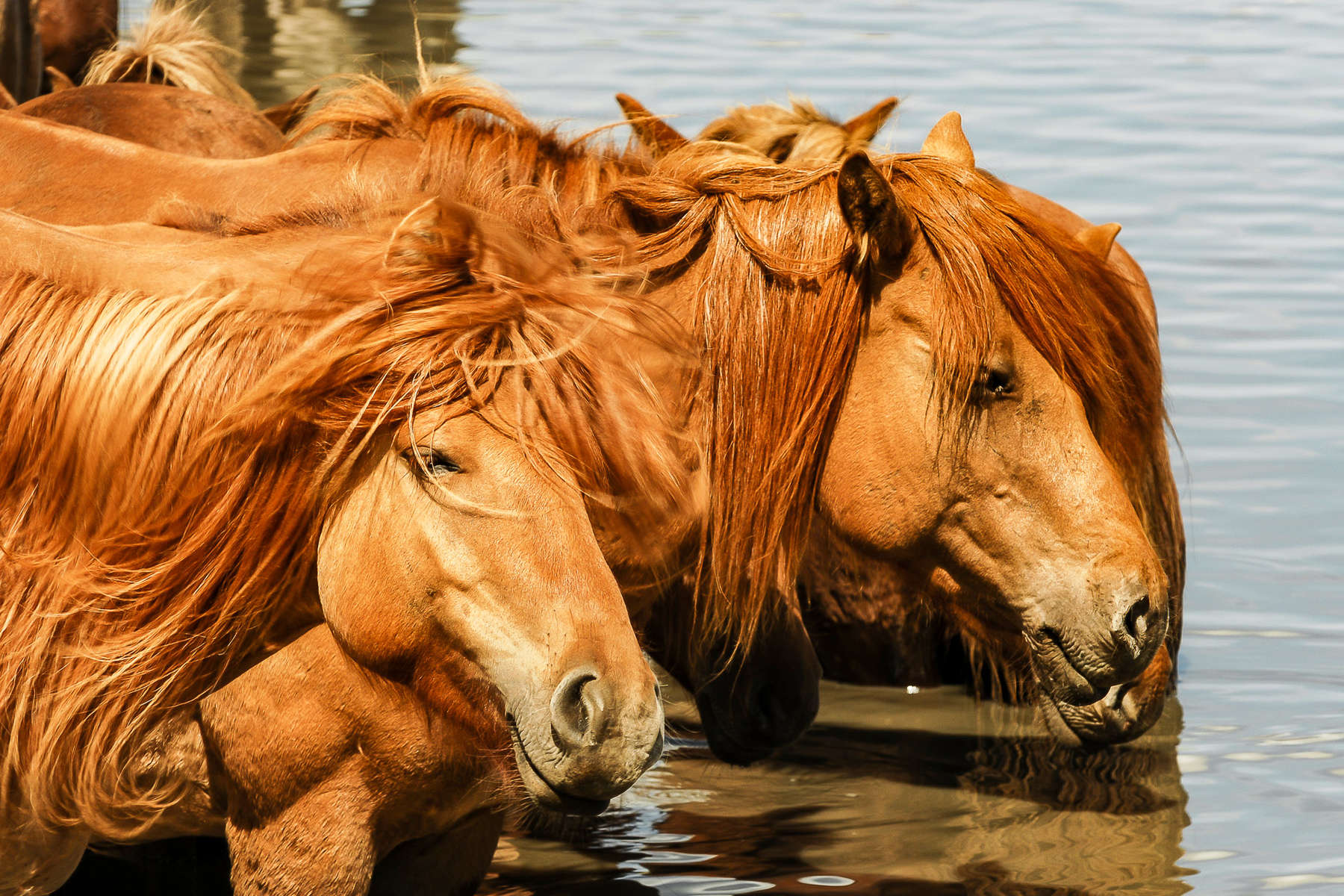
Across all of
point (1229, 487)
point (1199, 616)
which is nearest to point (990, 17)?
point (1229, 487)

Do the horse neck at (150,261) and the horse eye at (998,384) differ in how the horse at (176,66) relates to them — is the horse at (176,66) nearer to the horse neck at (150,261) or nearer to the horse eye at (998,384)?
the horse eye at (998,384)

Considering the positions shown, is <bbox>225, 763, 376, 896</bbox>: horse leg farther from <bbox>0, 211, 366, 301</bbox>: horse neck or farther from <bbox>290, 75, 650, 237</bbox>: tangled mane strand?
<bbox>290, 75, 650, 237</bbox>: tangled mane strand

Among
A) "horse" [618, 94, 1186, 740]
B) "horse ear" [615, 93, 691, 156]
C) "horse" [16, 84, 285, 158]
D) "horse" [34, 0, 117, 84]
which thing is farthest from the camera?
"horse" [34, 0, 117, 84]

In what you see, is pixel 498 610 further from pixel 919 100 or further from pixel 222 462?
pixel 919 100

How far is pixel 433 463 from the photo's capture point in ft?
6.76

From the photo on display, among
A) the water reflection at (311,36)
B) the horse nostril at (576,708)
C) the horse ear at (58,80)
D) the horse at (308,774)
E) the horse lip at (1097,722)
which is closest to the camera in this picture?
the horse nostril at (576,708)

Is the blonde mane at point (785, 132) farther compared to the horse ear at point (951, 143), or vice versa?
the blonde mane at point (785, 132)

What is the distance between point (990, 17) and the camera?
19.0m

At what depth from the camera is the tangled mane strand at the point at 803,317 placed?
10.7ft

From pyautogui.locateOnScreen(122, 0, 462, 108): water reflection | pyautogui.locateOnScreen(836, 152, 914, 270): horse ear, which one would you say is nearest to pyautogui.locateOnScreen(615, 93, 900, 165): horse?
pyautogui.locateOnScreen(836, 152, 914, 270): horse ear

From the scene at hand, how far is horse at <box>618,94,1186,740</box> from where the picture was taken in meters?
3.73

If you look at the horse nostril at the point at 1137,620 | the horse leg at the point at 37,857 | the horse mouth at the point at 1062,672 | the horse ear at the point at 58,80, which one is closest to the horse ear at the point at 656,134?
the horse mouth at the point at 1062,672

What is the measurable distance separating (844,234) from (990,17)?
16761mm

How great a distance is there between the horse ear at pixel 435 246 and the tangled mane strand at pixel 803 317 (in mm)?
1135
